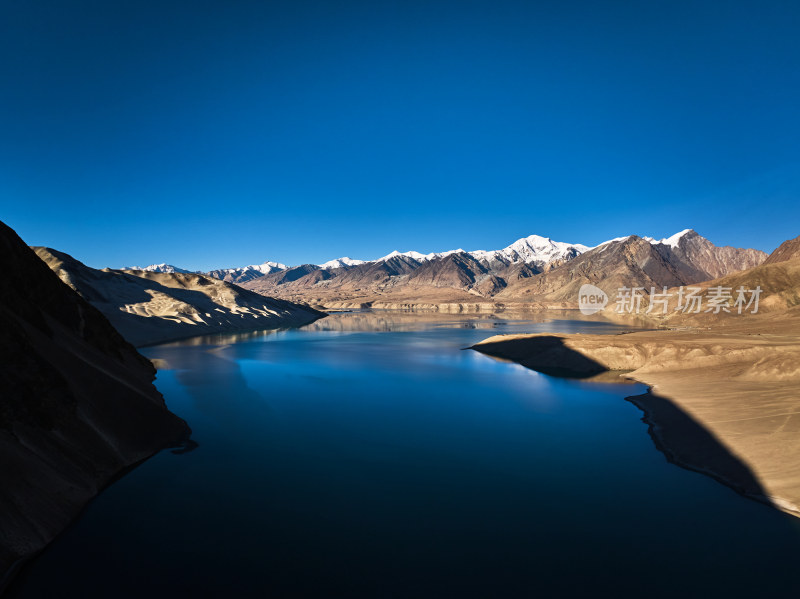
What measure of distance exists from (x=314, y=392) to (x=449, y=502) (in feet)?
75.2

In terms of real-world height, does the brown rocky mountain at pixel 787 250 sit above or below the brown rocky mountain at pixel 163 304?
above

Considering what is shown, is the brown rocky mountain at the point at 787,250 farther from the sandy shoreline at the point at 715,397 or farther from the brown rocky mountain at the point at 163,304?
the brown rocky mountain at the point at 163,304

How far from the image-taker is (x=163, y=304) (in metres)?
99.8

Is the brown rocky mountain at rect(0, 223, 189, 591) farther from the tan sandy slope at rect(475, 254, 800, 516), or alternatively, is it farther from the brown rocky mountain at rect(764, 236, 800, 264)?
the brown rocky mountain at rect(764, 236, 800, 264)

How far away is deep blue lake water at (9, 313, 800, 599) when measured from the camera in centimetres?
1070

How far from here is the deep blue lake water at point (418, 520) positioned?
10695 mm

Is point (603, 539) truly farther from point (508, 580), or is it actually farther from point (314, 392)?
point (314, 392)

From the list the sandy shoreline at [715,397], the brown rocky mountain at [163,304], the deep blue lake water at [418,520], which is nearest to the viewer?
the deep blue lake water at [418,520]

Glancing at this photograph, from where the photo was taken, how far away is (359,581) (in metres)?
10.6

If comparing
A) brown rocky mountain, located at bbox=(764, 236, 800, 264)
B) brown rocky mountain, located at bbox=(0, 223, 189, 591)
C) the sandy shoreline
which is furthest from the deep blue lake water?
brown rocky mountain, located at bbox=(764, 236, 800, 264)

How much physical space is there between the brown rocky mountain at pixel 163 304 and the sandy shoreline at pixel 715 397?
72.4 metres

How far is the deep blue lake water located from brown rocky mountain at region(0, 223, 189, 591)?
95 centimetres

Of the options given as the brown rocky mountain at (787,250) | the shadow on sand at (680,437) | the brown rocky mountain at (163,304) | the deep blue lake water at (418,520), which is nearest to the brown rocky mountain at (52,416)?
the deep blue lake water at (418,520)

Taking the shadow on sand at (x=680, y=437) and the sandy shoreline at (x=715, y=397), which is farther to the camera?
the sandy shoreline at (x=715, y=397)
